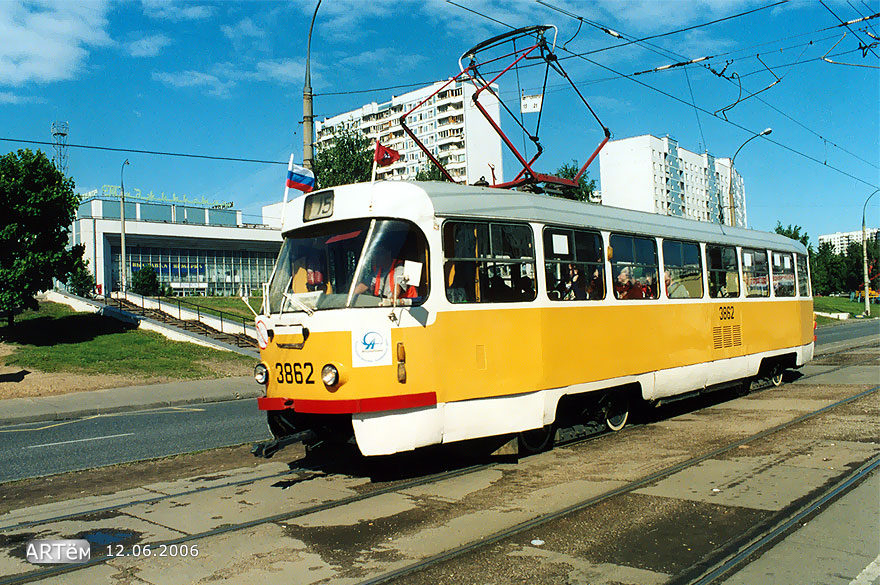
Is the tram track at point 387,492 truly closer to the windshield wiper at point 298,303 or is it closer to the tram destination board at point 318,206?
the windshield wiper at point 298,303

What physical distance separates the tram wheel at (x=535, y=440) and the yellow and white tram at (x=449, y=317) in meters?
0.03

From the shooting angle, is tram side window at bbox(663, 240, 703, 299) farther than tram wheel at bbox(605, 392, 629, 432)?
Yes

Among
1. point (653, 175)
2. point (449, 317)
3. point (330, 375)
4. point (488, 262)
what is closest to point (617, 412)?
point (488, 262)

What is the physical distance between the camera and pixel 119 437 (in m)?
11.5

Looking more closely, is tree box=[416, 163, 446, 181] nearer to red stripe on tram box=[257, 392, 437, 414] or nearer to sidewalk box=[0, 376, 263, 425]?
sidewalk box=[0, 376, 263, 425]

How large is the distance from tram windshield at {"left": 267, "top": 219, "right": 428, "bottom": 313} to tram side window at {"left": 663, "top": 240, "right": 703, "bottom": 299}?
485cm

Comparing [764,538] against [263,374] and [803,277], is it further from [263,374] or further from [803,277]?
[803,277]

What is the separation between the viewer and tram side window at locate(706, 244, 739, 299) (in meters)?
11.5

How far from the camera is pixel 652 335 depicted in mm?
9766

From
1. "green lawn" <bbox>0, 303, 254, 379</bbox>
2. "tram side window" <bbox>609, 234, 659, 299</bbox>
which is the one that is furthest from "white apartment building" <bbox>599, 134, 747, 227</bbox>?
"tram side window" <bbox>609, 234, 659, 299</bbox>

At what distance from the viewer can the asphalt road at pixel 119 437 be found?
929cm

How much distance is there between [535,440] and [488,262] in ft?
7.51

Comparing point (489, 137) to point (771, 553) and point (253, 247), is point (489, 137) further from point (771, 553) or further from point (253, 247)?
point (771, 553)

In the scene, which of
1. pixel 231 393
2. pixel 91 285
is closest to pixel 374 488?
pixel 231 393
